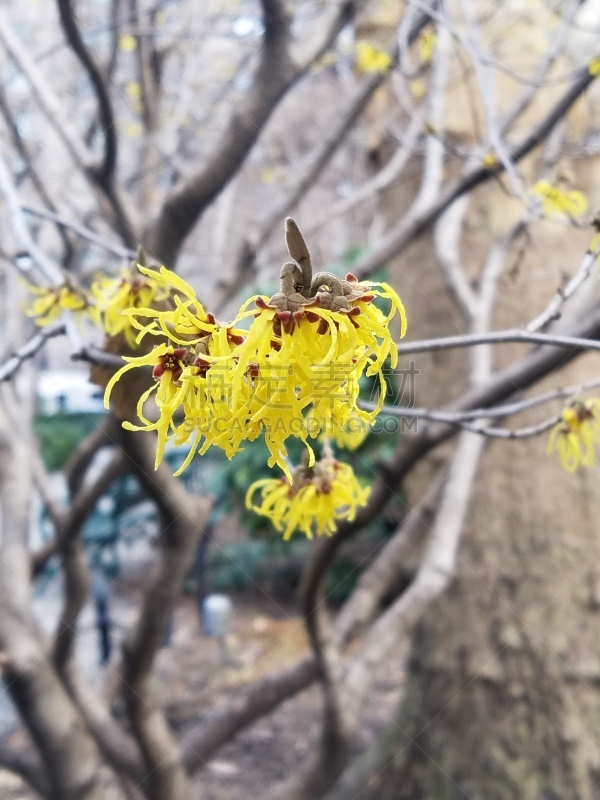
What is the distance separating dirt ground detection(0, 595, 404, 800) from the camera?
7.98 feet

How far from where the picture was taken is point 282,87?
1.48 m

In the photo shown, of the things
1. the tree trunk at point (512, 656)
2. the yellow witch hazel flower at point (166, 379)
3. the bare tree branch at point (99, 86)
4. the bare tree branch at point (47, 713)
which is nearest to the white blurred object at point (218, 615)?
the tree trunk at point (512, 656)

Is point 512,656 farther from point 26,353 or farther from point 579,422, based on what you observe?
point 26,353

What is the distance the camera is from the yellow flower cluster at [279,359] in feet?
1.44

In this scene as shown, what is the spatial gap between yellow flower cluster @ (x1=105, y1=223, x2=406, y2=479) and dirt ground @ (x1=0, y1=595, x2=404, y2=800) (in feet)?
7.85

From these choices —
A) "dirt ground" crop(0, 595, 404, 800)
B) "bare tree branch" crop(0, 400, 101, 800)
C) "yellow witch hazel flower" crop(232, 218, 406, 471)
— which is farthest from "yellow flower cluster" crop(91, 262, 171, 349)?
"dirt ground" crop(0, 595, 404, 800)

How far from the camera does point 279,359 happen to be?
0.44m

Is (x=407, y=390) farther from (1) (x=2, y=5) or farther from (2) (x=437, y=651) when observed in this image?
(1) (x=2, y=5)

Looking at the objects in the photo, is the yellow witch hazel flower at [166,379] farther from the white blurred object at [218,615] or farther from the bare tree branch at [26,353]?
the white blurred object at [218,615]

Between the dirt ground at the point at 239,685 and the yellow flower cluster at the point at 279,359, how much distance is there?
2392 mm

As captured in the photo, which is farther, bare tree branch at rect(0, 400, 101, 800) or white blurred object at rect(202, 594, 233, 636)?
white blurred object at rect(202, 594, 233, 636)

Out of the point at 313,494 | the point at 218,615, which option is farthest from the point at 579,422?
the point at 218,615

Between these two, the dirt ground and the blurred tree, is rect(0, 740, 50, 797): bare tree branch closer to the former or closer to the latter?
the blurred tree

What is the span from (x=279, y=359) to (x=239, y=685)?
9.43ft
